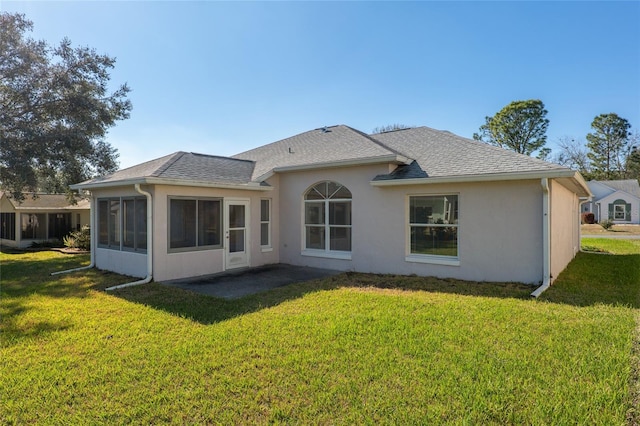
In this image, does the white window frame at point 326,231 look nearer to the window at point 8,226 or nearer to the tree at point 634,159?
the window at point 8,226

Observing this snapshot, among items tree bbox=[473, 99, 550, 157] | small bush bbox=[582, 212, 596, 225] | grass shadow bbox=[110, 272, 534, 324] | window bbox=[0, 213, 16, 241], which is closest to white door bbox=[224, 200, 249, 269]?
grass shadow bbox=[110, 272, 534, 324]

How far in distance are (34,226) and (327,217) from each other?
2042cm

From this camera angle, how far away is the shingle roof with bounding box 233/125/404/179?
1117 cm

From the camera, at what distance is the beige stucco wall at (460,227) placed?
8562 mm

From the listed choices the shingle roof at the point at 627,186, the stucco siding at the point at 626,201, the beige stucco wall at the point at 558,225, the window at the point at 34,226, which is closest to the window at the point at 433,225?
the beige stucco wall at the point at 558,225

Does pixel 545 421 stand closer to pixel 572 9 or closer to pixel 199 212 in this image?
pixel 199 212

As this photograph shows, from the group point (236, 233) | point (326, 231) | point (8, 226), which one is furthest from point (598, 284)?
point (8, 226)

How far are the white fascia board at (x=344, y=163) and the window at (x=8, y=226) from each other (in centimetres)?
1906

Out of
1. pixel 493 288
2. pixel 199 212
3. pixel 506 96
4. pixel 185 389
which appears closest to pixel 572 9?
pixel 493 288

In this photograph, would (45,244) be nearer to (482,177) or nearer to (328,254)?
(328,254)

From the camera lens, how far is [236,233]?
11477 millimetres

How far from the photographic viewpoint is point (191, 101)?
14766 mm

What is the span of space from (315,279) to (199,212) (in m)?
3.92

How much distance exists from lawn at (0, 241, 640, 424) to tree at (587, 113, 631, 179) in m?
53.1
